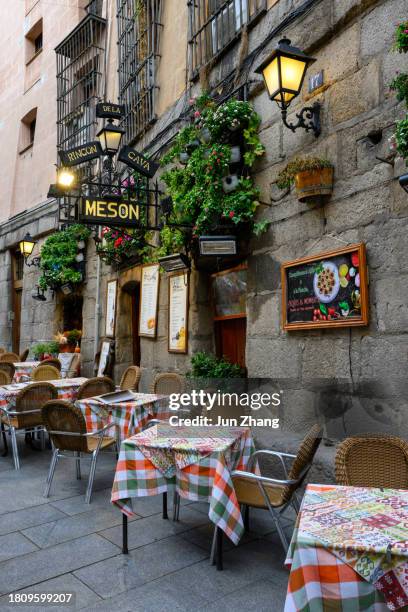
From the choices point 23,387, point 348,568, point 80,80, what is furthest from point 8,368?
point 348,568

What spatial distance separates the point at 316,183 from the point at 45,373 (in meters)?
5.01

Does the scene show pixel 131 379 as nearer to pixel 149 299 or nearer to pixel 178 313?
pixel 178 313

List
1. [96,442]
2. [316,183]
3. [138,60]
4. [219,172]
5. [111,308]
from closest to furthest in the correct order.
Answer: [316,183], [96,442], [219,172], [138,60], [111,308]

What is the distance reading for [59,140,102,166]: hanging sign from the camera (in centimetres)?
716

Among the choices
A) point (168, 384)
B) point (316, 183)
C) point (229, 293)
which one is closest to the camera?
point (316, 183)

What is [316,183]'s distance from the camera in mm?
4312

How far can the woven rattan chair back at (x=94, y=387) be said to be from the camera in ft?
18.7

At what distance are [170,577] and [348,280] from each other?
258 centimetres

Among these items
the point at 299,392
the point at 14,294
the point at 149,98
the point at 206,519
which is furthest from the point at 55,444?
the point at 14,294

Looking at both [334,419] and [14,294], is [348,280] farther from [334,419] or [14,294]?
[14,294]

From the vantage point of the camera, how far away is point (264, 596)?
8.87 ft

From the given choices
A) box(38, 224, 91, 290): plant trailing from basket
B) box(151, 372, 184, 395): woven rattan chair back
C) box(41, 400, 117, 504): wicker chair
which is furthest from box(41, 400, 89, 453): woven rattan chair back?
box(38, 224, 91, 290): plant trailing from basket

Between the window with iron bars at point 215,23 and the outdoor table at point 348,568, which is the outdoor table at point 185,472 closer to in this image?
the outdoor table at point 348,568

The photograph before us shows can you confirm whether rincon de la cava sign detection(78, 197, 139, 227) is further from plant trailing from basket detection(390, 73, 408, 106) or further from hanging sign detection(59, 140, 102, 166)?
plant trailing from basket detection(390, 73, 408, 106)
